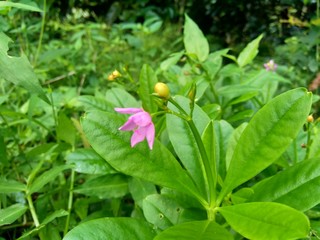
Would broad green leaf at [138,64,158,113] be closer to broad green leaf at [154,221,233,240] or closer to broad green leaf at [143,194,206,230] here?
broad green leaf at [143,194,206,230]

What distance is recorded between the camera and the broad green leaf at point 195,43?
1.19 metres

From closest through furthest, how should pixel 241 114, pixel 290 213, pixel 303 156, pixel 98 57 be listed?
pixel 290 213 → pixel 303 156 → pixel 241 114 → pixel 98 57

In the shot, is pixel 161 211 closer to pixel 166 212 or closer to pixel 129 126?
pixel 166 212

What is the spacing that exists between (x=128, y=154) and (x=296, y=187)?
0.82 ft

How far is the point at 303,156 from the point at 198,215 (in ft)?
0.93

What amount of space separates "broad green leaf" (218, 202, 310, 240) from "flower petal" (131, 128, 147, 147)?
16cm

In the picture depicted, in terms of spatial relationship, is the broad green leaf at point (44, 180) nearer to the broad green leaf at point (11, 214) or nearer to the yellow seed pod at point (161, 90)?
the broad green leaf at point (11, 214)

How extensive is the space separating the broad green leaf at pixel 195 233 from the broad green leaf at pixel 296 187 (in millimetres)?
108

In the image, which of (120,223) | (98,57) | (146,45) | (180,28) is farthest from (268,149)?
(180,28)

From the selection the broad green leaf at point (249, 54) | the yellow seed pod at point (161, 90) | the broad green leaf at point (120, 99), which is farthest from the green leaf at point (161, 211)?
the broad green leaf at point (249, 54)

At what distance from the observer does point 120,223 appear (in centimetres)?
66

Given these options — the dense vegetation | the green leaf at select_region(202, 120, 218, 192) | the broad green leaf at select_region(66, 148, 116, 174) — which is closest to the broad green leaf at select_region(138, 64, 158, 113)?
the dense vegetation

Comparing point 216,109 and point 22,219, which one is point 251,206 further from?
point 22,219

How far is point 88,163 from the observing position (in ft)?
2.80
